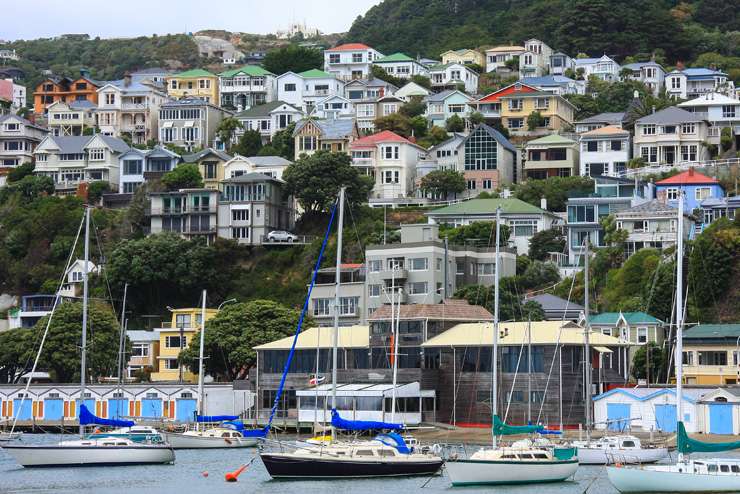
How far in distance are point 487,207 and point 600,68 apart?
5235 centimetres

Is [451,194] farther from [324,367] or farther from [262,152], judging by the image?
[324,367]

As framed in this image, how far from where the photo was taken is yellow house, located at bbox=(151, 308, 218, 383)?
12031 centimetres

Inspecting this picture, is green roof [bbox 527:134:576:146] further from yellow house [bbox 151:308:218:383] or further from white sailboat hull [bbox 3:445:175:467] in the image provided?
white sailboat hull [bbox 3:445:175:467]

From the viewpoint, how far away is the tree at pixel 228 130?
539ft

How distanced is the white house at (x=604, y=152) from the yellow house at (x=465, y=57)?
154ft

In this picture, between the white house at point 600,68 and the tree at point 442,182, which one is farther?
the white house at point 600,68

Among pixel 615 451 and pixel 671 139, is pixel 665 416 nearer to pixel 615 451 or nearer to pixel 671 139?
pixel 615 451

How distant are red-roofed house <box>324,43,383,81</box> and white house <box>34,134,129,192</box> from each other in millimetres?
40071

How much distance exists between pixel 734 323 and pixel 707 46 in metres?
89.9

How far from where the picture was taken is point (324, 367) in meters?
96.8

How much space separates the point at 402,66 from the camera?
607 ft

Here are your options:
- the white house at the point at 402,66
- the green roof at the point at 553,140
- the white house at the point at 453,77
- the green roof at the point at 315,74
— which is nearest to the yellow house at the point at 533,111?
the green roof at the point at 553,140

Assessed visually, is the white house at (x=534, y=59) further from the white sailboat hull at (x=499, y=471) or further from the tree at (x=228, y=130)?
the white sailboat hull at (x=499, y=471)

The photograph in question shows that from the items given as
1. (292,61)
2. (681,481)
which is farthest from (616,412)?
(292,61)
